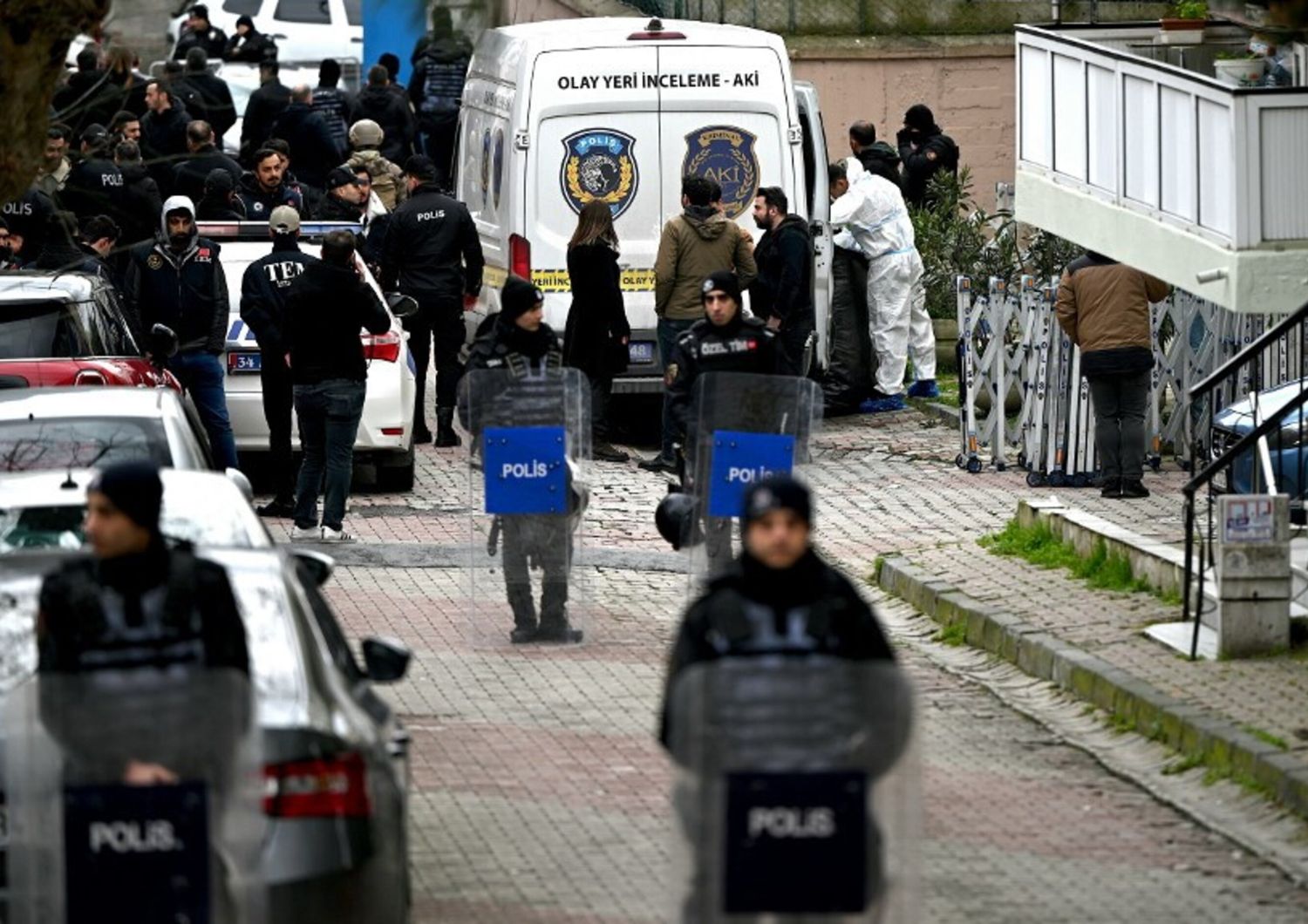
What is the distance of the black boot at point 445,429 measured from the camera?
2005cm

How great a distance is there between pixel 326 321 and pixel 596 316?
3.33 meters

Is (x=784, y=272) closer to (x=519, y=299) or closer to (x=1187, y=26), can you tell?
(x=1187, y=26)

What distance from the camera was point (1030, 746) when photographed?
11.7 metres

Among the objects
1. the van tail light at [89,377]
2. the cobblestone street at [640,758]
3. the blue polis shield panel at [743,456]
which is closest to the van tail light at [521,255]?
the cobblestone street at [640,758]

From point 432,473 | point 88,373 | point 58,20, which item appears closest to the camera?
point 58,20

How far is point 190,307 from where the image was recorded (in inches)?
672

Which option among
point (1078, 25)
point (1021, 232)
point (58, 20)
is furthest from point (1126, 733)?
point (1021, 232)

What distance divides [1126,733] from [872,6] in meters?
17.8

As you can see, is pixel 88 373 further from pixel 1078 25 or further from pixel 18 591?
pixel 1078 25

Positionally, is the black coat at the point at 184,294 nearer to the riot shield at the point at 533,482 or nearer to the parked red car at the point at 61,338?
the parked red car at the point at 61,338

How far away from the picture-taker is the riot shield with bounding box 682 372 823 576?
1341 centimetres

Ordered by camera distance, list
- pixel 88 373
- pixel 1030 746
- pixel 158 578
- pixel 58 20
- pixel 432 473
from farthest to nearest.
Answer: pixel 432 473 → pixel 88 373 → pixel 1030 746 → pixel 58 20 → pixel 158 578

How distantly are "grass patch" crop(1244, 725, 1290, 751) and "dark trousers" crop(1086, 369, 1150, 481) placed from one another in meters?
6.19

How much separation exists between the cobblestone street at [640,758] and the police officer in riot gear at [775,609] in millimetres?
2092
